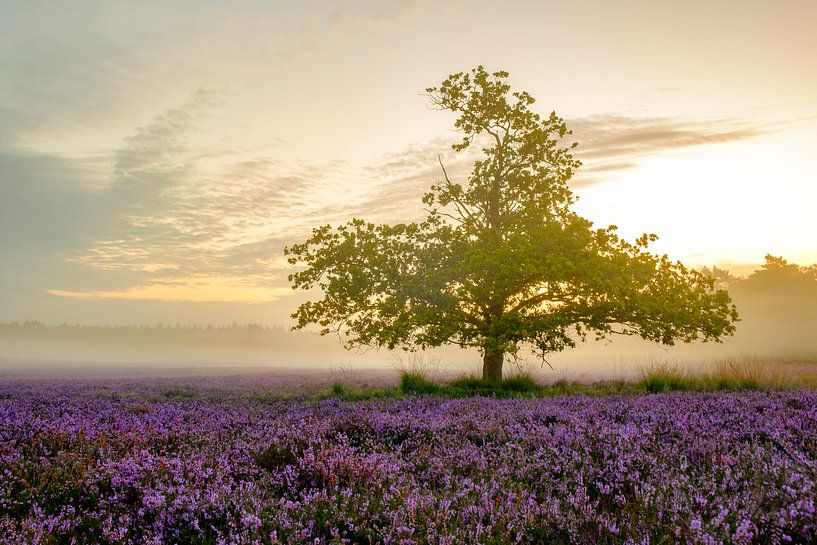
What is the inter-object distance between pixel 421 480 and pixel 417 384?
10972 millimetres

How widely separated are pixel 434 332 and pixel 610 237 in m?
6.04

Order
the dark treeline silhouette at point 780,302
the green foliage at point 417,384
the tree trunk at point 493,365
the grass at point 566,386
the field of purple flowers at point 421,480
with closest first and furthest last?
the field of purple flowers at point 421,480
the grass at point 566,386
the green foliage at point 417,384
the tree trunk at point 493,365
the dark treeline silhouette at point 780,302

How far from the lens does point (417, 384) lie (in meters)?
15.7

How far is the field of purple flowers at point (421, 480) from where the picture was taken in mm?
3496

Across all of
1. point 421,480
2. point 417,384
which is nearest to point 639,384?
point 417,384

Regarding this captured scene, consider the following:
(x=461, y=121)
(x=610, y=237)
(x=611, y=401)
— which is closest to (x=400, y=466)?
(x=611, y=401)

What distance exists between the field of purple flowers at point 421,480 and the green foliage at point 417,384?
7.10 metres

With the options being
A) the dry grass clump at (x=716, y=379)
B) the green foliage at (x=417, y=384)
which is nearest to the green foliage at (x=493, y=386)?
the green foliage at (x=417, y=384)

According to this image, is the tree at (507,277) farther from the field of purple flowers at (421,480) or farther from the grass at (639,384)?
the field of purple flowers at (421,480)

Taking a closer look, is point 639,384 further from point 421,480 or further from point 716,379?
point 421,480

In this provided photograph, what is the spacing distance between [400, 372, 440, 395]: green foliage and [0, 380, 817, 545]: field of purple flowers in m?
7.10

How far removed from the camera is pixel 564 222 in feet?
59.2

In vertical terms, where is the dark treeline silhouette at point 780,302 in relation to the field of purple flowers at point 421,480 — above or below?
above

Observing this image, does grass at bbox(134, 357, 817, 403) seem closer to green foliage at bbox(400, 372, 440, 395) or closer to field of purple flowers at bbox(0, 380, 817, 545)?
green foliage at bbox(400, 372, 440, 395)
